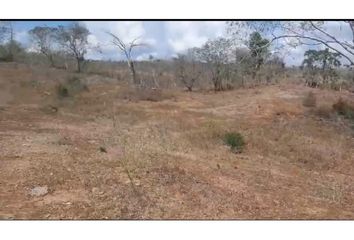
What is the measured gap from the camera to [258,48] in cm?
462

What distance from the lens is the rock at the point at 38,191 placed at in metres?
4.03

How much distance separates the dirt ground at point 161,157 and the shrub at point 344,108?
0.43 m

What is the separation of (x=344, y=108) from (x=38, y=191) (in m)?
3.44

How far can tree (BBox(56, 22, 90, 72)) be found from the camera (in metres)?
4.18

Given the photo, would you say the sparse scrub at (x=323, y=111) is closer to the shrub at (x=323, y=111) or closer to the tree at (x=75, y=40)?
the shrub at (x=323, y=111)

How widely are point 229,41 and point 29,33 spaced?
168cm

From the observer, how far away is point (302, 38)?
4.51 meters

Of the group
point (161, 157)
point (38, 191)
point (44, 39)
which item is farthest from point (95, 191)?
point (44, 39)

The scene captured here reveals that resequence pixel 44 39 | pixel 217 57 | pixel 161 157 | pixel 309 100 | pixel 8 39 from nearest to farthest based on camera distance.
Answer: pixel 8 39 < pixel 44 39 < pixel 161 157 < pixel 217 57 < pixel 309 100

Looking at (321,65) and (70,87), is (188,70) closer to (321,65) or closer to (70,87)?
(70,87)

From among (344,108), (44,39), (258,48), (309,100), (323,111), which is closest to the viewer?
A: (44,39)

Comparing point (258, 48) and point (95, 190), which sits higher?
point (258, 48)
